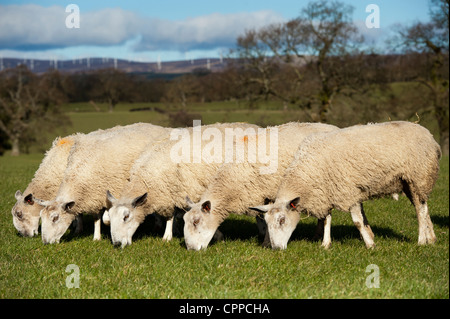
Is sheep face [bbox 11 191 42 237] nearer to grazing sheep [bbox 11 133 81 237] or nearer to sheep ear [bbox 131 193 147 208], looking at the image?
grazing sheep [bbox 11 133 81 237]

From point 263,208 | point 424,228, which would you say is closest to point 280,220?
point 263,208

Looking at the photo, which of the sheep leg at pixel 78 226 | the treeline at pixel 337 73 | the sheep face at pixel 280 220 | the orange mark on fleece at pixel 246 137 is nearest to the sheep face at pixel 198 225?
the sheep face at pixel 280 220

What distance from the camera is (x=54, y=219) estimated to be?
9.36 meters

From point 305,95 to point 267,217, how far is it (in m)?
30.1

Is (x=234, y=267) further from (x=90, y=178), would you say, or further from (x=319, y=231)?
(x=90, y=178)

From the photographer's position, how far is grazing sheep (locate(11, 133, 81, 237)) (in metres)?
10.2

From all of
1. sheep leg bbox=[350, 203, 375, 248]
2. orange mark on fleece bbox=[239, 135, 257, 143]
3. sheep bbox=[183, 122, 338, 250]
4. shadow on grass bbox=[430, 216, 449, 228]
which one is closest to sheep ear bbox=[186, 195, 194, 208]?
sheep bbox=[183, 122, 338, 250]

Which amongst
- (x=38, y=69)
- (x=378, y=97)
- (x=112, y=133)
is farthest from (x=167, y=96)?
(x=112, y=133)

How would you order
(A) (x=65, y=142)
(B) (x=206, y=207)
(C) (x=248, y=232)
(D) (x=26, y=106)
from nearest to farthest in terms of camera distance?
(B) (x=206, y=207), (C) (x=248, y=232), (A) (x=65, y=142), (D) (x=26, y=106)

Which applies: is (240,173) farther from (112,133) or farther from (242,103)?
(242,103)

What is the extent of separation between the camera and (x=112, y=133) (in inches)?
430

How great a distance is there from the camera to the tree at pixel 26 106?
51938 mm

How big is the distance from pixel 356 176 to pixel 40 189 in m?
7.09

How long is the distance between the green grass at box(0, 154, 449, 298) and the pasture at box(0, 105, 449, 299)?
0.02 m
